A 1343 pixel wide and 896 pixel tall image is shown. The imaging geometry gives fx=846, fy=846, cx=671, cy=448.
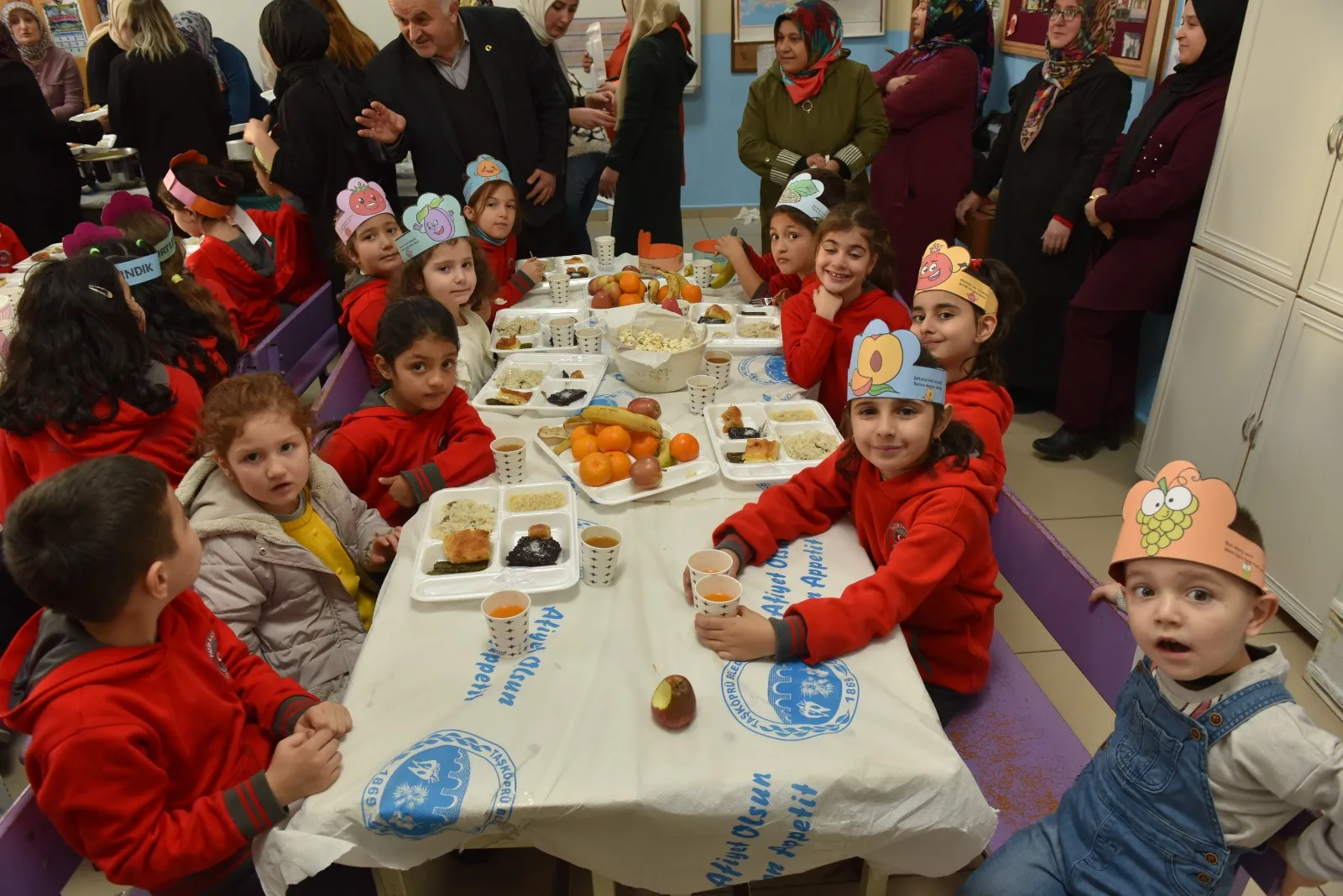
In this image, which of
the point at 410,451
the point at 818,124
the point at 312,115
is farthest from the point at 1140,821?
the point at 818,124

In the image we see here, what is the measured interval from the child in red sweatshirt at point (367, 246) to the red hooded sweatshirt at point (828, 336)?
1353 millimetres

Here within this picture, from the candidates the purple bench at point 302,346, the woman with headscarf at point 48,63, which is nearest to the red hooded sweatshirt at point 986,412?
the purple bench at point 302,346

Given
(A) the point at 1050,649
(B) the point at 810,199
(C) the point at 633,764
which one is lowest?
(A) the point at 1050,649

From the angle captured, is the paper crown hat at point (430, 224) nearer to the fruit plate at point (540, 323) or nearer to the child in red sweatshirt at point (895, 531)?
the fruit plate at point (540, 323)

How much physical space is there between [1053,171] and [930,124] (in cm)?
88

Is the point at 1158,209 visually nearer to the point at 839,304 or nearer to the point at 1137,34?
the point at 1137,34

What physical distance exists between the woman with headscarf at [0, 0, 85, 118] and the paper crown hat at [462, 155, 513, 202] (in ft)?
14.7

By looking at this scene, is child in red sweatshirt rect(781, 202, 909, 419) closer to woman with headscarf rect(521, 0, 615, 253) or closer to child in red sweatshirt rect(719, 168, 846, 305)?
child in red sweatshirt rect(719, 168, 846, 305)

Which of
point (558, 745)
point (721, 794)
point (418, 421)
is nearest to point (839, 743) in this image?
point (721, 794)

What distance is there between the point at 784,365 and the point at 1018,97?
2391mm

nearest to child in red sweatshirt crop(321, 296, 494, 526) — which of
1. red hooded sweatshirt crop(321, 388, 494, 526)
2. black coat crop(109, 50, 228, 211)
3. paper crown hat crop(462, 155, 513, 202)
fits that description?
red hooded sweatshirt crop(321, 388, 494, 526)

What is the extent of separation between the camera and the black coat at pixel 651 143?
13.9 feet

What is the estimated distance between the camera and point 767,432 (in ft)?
7.26

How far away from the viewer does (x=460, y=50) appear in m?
3.54
